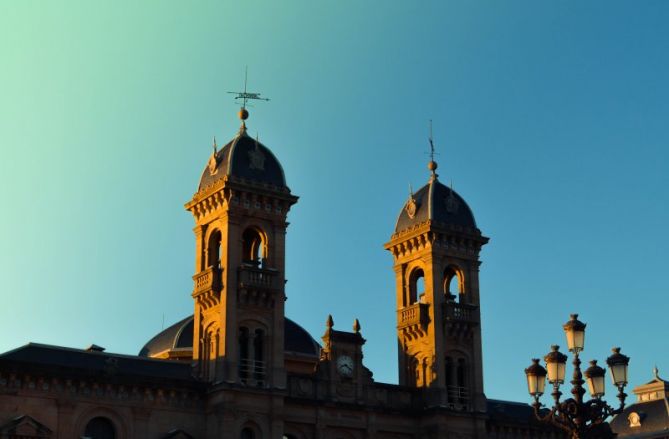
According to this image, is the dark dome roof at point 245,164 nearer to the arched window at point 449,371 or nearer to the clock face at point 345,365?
the clock face at point 345,365

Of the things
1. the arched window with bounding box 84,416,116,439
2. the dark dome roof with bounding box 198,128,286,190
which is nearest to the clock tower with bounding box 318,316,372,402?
the dark dome roof with bounding box 198,128,286,190

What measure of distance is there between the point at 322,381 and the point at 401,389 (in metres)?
5.74

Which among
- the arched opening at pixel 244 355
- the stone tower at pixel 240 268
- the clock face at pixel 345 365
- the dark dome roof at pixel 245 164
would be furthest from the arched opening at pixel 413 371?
the dark dome roof at pixel 245 164

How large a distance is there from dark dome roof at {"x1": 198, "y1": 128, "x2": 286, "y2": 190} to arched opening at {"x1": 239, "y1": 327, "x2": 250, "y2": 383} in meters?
8.69

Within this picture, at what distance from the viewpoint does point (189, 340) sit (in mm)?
67438

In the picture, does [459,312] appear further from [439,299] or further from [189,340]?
[189,340]

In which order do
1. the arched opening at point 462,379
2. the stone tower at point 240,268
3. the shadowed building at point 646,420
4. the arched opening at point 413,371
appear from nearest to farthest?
1. the stone tower at point 240,268
2. the arched opening at point 462,379
3. the arched opening at point 413,371
4. the shadowed building at point 646,420

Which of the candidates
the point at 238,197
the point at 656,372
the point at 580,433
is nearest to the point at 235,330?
the point at 238,197

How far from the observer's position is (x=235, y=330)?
192ft

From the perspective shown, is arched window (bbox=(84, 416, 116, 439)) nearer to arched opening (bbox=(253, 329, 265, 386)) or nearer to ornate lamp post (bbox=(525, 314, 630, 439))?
arched opening (bbox=(253, 329, 265, 386))

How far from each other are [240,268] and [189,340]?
32.6 ft

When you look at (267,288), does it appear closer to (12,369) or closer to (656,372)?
(12,369)

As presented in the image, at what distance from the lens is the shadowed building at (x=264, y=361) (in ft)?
179

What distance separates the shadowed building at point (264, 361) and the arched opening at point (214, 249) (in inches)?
2.6
